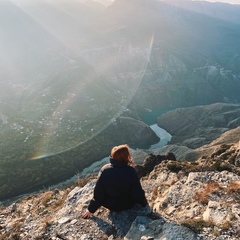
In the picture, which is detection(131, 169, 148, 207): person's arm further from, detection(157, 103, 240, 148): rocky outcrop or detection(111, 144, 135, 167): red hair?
detection(157, 103, 240, 148): rocky outcrop

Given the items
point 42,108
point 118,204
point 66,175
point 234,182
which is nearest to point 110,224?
point 118,204

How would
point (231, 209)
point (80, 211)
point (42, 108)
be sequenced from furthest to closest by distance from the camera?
1. point (42, 108)
2. point (80, 211)
3. point (231, 209)

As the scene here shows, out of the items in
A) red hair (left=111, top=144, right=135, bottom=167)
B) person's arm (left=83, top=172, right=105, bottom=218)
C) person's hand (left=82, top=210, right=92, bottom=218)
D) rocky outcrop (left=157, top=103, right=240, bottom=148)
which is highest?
red hair (left=111, top=144, right=135, bottom=167)

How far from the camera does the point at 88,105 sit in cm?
15850

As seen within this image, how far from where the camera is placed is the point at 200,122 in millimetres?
170000

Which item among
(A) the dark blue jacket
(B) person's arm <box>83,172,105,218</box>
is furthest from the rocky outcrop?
(B) person's arm <box>83,172,105,218</box>

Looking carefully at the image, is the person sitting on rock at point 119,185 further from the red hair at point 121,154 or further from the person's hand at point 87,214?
the person's hand at point 87,214

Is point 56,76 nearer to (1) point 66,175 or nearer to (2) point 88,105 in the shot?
(2) point 88,105

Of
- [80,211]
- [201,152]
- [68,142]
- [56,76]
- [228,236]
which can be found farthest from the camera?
[56,76]

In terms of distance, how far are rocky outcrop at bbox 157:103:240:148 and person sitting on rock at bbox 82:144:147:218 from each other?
422 ft

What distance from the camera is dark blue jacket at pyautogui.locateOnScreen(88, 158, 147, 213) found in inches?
415

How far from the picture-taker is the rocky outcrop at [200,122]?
484ft

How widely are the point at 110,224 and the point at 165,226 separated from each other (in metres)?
2.15

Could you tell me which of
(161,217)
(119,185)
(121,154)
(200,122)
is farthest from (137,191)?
(200,122)
